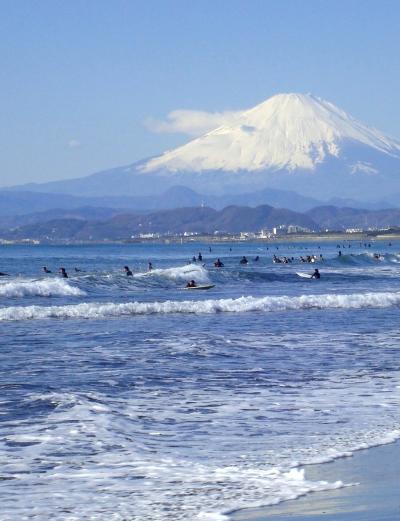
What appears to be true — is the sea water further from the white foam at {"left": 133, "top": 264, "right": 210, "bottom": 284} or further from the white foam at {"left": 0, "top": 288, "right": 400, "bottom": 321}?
the white foam at {"left": 133, "top": 264, "right": 210, "bottom": 284}

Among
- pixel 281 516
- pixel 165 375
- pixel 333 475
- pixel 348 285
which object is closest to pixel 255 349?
pixel 165 375

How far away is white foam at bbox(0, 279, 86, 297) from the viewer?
39.7m

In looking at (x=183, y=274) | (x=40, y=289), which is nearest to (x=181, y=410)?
(x=40, y=289)

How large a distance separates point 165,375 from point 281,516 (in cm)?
757

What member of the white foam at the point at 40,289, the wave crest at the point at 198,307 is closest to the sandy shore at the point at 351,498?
the wave crest at the point at 198,307

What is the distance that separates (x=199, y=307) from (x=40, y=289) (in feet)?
37.3

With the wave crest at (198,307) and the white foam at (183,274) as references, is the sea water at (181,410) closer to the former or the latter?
the wave crest at (198,307)

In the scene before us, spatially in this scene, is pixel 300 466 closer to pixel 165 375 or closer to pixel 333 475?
pixel 333 475

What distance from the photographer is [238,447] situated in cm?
1070

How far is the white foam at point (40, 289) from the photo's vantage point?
39725 millimetres

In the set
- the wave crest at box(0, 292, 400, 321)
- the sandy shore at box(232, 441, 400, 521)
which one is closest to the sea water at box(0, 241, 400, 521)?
the sandy shore at box(232, 441, 400, 521)

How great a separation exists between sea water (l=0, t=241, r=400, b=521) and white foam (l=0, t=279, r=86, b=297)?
12.8 metres

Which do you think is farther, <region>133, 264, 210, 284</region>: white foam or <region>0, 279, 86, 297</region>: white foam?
<region>133, 264, 210, 284</region>: white foam

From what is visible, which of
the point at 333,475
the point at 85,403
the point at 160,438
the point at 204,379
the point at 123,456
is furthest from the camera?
the point at 204,379
